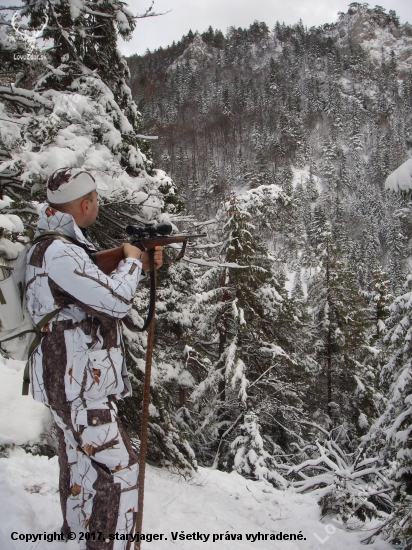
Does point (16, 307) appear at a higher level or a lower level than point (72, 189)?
lower

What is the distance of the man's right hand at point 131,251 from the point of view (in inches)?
86.8

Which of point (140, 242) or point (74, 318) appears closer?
point (74, 318)

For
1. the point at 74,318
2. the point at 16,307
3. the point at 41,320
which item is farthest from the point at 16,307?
the point at 74,318

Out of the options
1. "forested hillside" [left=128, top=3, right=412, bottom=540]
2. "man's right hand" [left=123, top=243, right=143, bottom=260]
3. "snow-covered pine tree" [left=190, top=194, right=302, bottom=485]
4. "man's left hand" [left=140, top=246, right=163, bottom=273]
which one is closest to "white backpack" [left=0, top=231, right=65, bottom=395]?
"man's right hand" [left=123, top=243, right=143, bottom=260]

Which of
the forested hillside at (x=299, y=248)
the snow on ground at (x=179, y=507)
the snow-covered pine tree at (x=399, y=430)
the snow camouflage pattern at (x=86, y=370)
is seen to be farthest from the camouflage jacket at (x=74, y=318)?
the snow-covered pine tree at (x=399, y=430)

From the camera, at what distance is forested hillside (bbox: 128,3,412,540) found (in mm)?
7266

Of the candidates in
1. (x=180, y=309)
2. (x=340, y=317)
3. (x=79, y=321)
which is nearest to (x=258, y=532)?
(x=79, y=321)

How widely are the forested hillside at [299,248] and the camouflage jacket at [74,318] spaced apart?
2.66m

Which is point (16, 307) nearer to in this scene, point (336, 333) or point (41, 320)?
point (41, 320)

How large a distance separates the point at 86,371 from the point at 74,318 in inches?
11.8

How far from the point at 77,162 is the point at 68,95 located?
3.79 ft

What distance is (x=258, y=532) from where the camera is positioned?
13.3 feet

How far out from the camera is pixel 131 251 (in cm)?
222

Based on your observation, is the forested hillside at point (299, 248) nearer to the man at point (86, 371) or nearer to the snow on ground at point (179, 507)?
the snow on ground at point (179, 507)
